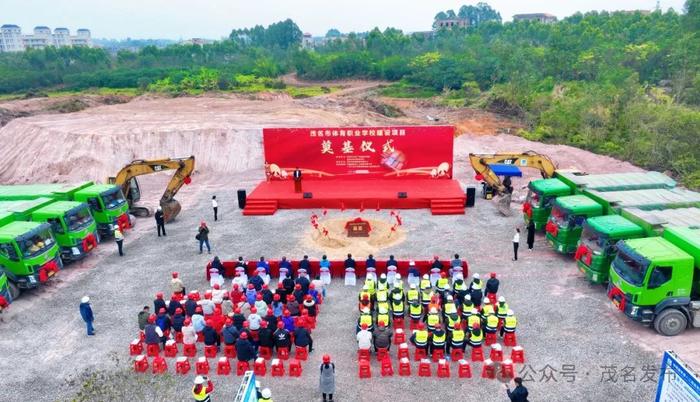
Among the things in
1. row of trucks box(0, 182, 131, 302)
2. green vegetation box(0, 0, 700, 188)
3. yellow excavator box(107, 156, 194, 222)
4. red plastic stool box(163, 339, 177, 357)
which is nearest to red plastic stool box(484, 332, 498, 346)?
red plastic stool box(163, 339, 177, 357)

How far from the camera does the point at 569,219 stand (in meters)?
17.5

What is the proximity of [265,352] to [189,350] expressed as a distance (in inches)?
80.1

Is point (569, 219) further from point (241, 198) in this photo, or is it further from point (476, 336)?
point (241, 198)

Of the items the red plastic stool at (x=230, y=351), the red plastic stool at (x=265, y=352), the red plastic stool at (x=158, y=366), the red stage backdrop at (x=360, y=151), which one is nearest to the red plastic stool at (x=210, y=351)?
the red plastic stool at (x=230, y=351)

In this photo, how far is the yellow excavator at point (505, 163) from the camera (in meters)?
22.3

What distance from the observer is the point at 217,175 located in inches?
1251

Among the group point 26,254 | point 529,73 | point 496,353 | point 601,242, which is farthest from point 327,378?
point 529,73

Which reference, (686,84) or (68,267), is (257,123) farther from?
(686,84)

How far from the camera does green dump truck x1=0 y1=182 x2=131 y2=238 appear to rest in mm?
20078

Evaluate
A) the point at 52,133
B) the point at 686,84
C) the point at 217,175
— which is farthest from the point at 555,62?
the point at 52,133

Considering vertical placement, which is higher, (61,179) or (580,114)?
(580,114)

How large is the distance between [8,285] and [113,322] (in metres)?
3.88

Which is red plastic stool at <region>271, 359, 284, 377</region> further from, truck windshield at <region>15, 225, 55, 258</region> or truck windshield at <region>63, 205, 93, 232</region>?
truck windshield at <region>63, 205, 93, 232</region>

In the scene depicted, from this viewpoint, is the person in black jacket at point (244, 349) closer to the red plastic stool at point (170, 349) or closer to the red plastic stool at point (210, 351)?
the red plastic stool at point (210, 351)
